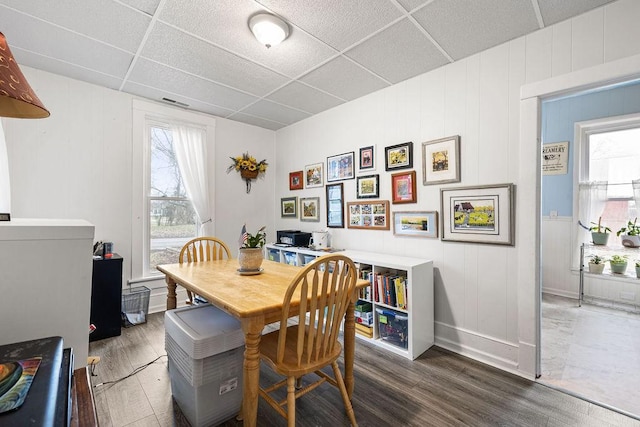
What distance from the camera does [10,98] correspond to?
93 centimetres

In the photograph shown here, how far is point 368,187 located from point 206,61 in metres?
1.94

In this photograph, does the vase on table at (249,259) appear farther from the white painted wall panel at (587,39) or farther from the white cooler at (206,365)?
the white painted wall panel at (587,39)

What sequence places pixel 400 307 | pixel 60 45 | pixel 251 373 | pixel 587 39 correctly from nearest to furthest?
pixel 251 373
pixel 587 39
pixel 60 45
pixel 400 307

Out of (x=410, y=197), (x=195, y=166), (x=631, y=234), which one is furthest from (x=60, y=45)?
(x=631, y=234)

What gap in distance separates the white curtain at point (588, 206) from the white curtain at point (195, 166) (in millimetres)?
4906

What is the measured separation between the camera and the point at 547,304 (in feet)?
11.9

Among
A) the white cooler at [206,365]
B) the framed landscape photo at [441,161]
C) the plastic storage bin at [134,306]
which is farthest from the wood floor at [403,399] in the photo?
the framed landscape photo at [441,161]

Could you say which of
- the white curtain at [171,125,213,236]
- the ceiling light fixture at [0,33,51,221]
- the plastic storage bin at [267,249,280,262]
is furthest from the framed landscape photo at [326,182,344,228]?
the ceiling light fixture at [0,33,51,221]

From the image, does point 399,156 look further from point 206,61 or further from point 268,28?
point 206,61

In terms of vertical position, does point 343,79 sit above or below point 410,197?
above

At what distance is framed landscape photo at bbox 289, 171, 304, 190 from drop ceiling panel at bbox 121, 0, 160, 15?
2.40 m

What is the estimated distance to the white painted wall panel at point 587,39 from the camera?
1.82m

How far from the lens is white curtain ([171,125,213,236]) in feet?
11.4

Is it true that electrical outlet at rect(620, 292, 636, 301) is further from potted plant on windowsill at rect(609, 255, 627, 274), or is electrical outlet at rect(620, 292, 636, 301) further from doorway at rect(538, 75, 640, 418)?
potted plant on windowsill at rect(609, 255, 627, 274)
